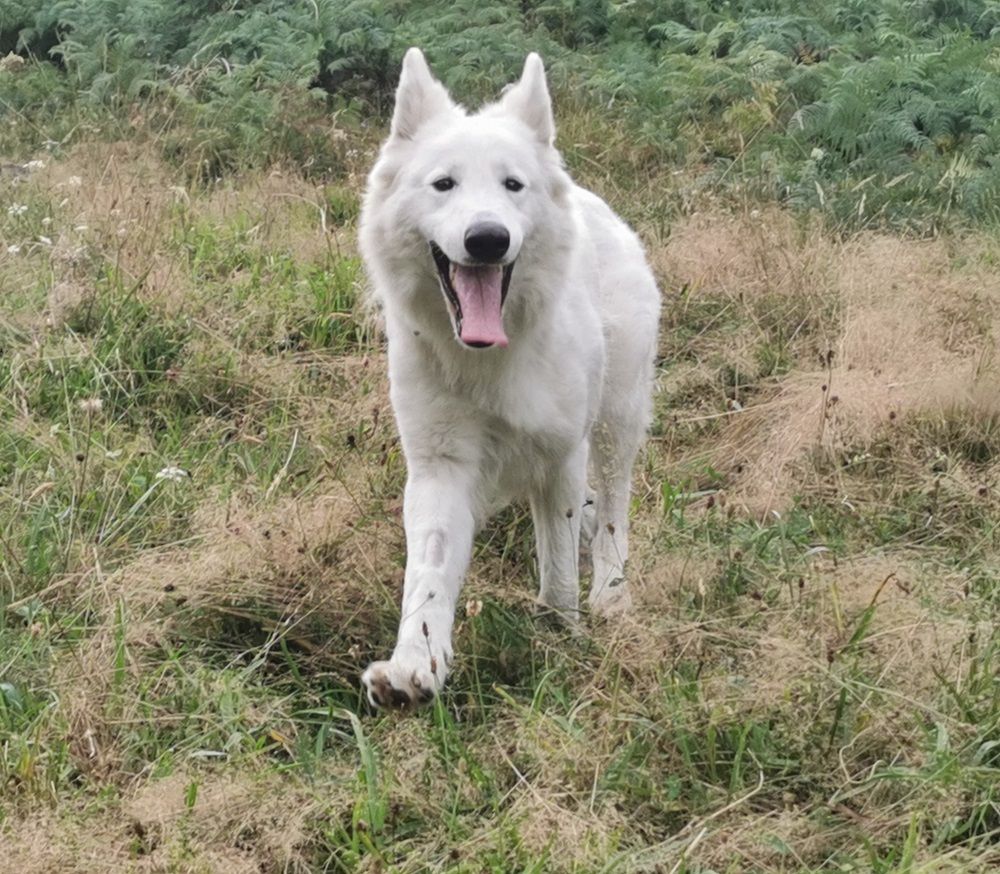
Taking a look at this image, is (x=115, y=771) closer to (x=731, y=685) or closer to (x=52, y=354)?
(x=731, y=685)

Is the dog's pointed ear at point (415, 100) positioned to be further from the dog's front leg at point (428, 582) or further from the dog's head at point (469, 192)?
the dog's front leg at point (428, 582)

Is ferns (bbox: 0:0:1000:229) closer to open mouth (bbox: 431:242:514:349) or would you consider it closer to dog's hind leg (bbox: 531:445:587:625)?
dog's hind leg (bbox: 531:445:587:625)

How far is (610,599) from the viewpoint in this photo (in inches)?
166

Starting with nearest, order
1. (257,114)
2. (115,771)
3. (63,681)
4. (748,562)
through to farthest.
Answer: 1. (115,771)
2. (63,681)
3. (748,562)
4. (257,114)

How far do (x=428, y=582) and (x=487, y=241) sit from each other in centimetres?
97

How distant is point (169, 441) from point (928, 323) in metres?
3.47

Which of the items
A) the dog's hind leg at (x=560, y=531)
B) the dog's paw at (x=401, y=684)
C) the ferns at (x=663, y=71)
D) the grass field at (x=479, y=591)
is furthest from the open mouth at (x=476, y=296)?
the ferns at (x=663, y=71)

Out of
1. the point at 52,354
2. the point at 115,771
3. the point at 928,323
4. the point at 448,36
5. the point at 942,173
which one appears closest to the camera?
the point at 115,771

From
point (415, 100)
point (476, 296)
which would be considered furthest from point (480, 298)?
point (415, 100)

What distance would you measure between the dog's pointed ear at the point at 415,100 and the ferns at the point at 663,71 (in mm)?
3956

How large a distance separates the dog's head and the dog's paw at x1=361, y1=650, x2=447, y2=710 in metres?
1.01

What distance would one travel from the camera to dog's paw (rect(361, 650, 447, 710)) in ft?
11.0

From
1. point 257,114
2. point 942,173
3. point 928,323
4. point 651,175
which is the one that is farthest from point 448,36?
point 928,323

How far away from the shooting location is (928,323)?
6.36 metres
